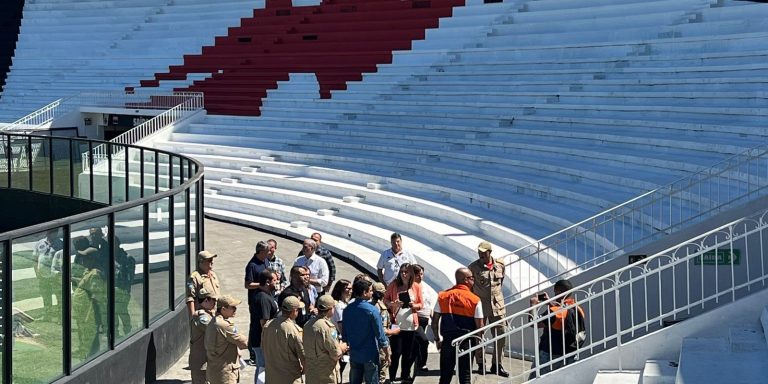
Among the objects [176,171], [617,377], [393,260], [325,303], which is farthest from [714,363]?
[176,171]

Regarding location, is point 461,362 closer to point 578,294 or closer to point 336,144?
point 578,294

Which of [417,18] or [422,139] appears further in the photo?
[417,18]

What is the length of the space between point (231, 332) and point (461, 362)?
1.90 meters

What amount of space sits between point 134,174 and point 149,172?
0.55 meters

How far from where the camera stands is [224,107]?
2761 centimetres

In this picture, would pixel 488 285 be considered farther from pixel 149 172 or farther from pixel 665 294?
pixel 149 172

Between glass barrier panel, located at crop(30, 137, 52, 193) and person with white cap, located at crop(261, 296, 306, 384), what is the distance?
39.1 feet

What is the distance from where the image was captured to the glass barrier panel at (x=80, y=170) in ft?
61.0

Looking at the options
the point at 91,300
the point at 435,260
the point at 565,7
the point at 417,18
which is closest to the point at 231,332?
the point at 91,300

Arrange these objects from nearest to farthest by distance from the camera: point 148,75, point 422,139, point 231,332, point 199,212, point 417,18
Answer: point 231,332, point 199,212, point 422,139, point 417,18, point 148,75

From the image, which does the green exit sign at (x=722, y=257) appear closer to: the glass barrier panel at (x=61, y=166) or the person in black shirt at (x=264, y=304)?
the person in black shirt at (x=264, y=304)

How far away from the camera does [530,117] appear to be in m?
19.1

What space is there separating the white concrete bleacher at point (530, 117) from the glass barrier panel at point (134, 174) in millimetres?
3597

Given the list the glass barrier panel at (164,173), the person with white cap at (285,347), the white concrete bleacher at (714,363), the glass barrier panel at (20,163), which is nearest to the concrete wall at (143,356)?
the person with white cap at (285,347)
